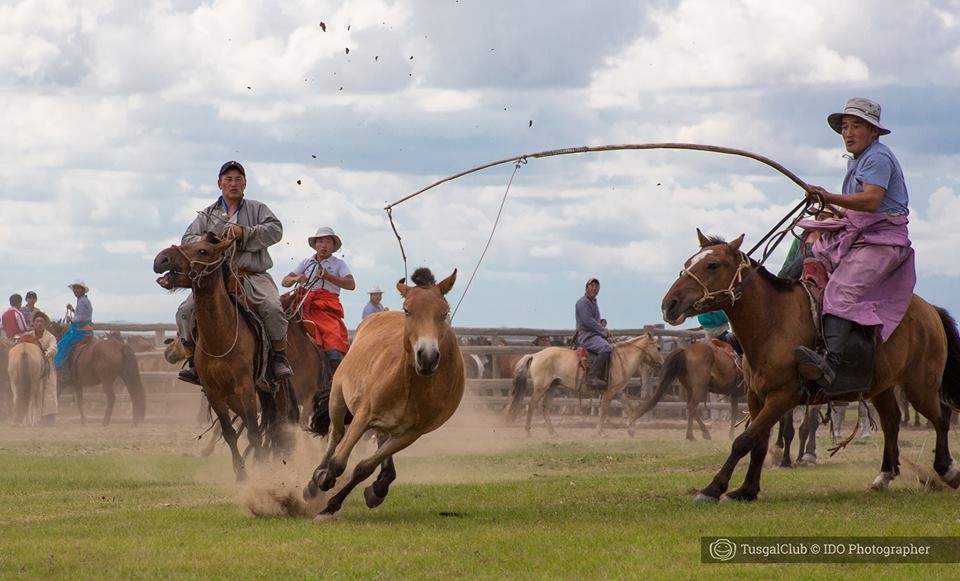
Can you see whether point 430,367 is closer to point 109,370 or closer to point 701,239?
point 701,239

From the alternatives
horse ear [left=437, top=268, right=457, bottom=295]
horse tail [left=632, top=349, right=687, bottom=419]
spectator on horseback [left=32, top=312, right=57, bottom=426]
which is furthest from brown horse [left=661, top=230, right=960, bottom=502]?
spectator on horseback [left=32, top=312, right=57, bottom=426]

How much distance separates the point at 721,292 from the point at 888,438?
2751mm

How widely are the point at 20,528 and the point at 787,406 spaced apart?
5883 millimetres

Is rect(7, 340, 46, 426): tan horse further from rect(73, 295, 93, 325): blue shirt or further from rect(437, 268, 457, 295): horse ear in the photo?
rect(437, 268, 457, 295): horse ear

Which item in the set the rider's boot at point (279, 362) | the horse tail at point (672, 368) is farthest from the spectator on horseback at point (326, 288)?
the horse tail at point (672, 368)

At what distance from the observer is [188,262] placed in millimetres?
11500

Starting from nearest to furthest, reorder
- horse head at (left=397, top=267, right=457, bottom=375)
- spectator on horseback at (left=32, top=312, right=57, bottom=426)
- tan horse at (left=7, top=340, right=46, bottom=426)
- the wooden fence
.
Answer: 1. horse head at (left=397, top=267, right=457, bottom=375)
2. tan horse at (left=7, top=340, right=46, bottom=426)
3. spectator on horseback at (left=32, top=312, right=57, bottom=426)
4. the wooden fence

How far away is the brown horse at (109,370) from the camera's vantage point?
27875 millimetres

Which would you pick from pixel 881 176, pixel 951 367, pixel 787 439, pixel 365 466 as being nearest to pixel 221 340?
pixel 365 466

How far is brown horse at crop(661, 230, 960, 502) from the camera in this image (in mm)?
10430

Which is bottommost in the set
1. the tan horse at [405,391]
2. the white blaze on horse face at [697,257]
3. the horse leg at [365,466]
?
the horse leg at [365,466]

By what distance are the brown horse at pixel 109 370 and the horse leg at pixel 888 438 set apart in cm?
1907

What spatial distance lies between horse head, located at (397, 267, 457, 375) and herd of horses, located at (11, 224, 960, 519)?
0.4 inches

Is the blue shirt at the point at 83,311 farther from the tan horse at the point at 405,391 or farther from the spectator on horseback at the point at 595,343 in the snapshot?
the tan horse at the point at 405,391
